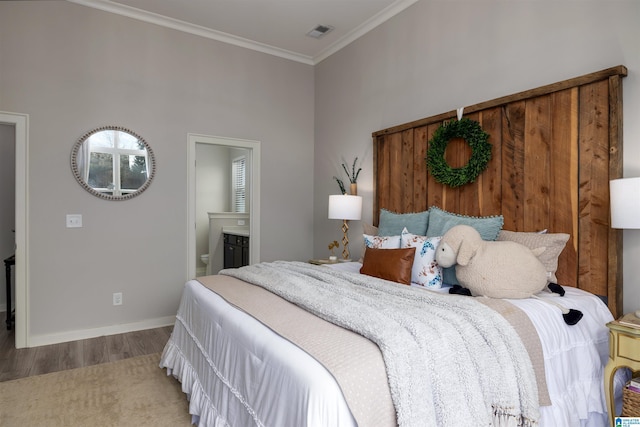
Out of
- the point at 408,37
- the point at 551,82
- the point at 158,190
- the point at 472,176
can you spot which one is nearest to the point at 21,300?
the point at 158,190

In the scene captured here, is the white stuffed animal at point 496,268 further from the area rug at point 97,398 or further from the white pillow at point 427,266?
the area rug at point 97,398

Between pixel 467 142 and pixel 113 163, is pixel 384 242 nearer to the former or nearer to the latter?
pixel 467 142

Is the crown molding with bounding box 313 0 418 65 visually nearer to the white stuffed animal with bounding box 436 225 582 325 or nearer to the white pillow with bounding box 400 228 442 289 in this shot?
the white pillow with bounding box 400 228 442 289

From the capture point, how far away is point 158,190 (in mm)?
3990

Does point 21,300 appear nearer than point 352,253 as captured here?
Yes

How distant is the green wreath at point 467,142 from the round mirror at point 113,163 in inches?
110

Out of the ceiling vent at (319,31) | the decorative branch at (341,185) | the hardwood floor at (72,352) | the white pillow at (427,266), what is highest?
the ceiling vent at (319,31)

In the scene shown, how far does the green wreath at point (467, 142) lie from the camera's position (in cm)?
281

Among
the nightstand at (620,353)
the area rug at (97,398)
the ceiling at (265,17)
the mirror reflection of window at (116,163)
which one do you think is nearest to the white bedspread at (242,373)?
the area rug at (97,398)

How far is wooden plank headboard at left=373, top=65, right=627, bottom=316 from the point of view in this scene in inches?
85.4

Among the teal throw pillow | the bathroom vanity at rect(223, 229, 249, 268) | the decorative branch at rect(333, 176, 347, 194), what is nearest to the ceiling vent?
the decorative branch at rect(333, 176, 347, 194)

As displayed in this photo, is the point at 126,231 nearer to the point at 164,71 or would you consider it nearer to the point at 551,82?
the point at 164,71

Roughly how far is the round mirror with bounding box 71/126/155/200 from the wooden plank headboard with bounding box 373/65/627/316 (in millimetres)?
Result: 2899

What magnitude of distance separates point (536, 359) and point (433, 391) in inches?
25.8
